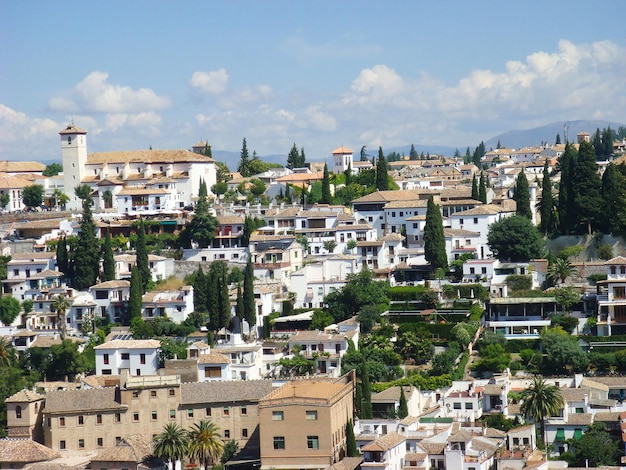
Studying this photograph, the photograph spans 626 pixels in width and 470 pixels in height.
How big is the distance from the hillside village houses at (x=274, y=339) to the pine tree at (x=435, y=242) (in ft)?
4.84

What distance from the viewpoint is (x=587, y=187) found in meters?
69.2

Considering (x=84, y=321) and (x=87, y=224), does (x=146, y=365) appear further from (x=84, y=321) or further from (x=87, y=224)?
(x=87, y=224)

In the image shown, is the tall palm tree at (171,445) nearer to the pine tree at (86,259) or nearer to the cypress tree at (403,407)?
the cypress tree at (403,407)

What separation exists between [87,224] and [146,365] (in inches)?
517

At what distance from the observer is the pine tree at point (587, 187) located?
6881cm

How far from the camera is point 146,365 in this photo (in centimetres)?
6119

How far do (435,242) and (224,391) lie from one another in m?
18.6

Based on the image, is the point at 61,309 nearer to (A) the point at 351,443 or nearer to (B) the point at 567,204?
(A) the point at 351,443

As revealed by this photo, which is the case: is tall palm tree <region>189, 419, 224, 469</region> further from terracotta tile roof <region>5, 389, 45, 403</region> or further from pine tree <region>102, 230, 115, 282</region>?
pine tree <region>102, 230, 115, 282</region>

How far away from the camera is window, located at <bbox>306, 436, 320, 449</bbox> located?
5006cm

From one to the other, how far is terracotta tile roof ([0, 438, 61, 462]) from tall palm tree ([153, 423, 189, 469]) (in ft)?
15.8

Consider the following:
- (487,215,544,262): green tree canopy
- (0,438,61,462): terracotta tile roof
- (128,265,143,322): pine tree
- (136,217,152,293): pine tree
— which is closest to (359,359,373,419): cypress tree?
(0,438,61,462): terracotta tile roof

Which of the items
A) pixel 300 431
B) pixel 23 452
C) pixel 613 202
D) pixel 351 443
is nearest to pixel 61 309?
pixel 23 452

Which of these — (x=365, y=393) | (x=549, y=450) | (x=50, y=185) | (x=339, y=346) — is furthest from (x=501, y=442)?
(x=50, y=185)
